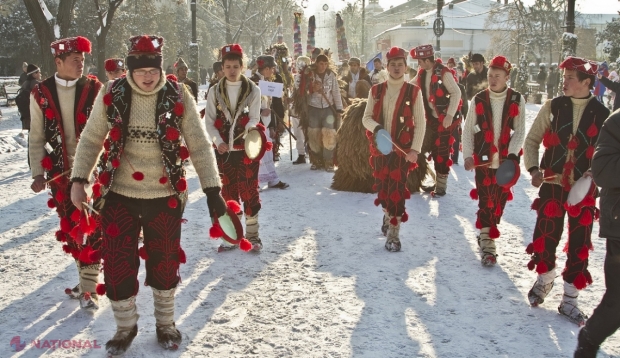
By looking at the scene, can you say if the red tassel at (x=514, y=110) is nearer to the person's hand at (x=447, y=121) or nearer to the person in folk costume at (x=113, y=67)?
the person's hand at (x=447, y=121)

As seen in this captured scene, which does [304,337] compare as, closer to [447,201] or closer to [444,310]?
[444,310]

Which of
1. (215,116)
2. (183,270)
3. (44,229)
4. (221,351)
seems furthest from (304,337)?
(44,229)

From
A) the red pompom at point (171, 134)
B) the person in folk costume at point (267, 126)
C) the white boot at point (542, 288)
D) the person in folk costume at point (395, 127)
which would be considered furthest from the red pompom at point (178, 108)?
the person in folk costume at point (267, 126)

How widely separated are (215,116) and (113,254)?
247 cm

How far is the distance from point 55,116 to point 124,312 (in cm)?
166

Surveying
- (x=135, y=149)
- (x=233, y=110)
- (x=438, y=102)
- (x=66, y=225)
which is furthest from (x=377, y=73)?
(x=135, y=149)

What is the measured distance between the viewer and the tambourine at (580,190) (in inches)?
155

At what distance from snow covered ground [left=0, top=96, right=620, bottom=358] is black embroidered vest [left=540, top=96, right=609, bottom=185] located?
1132 millimetres

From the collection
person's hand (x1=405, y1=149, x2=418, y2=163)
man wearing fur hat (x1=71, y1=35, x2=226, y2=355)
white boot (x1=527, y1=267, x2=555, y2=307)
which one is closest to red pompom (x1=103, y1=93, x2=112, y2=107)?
man wearing fur hat (x1=71, y1=35, x2=226, y2=355)

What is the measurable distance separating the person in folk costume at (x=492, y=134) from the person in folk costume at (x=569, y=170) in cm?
88

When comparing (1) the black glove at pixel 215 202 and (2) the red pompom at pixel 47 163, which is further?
(2) the red pompom at pixel 47 163

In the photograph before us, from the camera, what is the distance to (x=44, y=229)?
6.95m

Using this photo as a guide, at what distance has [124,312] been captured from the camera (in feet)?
12.3

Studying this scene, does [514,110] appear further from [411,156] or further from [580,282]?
[580,282]
